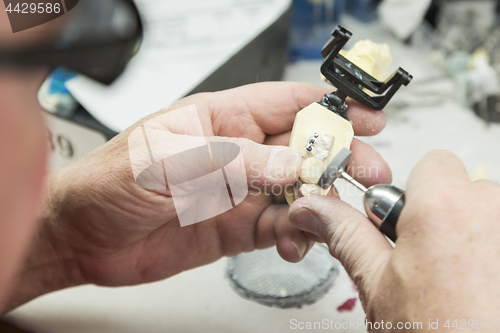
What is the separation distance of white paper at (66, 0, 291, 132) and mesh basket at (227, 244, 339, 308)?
1.00 ft

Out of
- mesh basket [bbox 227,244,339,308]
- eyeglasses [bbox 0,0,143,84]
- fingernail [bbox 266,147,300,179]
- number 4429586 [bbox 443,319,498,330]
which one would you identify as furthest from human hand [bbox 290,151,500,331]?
eyeglasses [bbox 0,0,143,84]

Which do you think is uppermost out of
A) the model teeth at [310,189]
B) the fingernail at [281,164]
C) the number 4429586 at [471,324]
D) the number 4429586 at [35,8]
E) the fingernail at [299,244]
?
the number 4429586 at [35,8]

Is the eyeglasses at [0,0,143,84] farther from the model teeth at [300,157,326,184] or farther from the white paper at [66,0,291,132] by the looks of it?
the model teeth at [300,157,326,184]

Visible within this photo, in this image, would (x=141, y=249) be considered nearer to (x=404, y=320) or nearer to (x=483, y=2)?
(x=404, y=320)

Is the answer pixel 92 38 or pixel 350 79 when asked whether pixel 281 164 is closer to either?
pixel 350 79

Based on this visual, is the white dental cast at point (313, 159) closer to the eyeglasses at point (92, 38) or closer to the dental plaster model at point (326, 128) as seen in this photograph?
the dental plaster model at point (326, 128)

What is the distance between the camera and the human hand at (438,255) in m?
0.27

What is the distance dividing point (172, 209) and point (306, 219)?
18 centimetres

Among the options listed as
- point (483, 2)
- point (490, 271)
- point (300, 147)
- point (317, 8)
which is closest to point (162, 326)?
point (300, 147)

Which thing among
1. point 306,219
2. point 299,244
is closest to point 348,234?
point 306,219

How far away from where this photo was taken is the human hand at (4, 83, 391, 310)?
17.6 inches

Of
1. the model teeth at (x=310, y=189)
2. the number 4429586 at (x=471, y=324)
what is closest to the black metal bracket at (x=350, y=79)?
the model teeth at (x=310, y=189)

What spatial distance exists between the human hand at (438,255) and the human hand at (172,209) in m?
0.13

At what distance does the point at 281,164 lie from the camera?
40 cm
